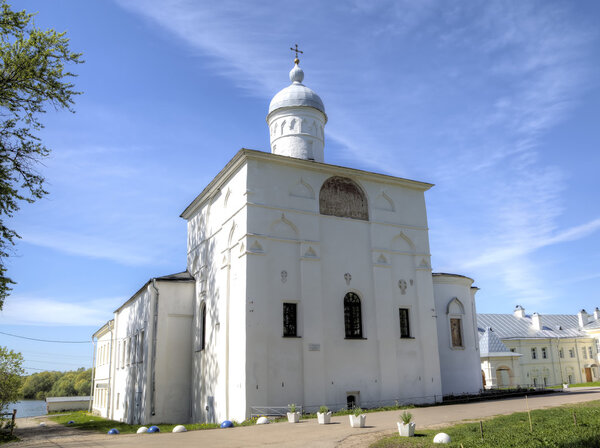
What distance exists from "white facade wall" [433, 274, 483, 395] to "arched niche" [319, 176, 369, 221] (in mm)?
5397

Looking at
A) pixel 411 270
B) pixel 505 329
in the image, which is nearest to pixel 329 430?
pixel 411 270

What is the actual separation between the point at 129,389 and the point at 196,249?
8.25 metres

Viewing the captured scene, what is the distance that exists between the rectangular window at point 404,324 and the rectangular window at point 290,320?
15.9 ft

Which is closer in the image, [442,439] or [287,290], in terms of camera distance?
[442,439]

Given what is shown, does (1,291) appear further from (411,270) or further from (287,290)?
(411,270)

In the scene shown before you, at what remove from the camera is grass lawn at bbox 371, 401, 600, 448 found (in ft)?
28.9

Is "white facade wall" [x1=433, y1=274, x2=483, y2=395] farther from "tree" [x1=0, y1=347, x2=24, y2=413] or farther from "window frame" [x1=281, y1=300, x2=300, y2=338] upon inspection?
"tree" [x1=0, y1=347, x2=24, y2=413]

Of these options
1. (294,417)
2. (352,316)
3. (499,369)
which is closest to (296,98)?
(352,316)

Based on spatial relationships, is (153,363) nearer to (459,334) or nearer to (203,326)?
(203,326)

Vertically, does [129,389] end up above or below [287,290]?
below

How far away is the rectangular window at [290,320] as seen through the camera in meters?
17.6

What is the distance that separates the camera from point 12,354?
59.6 feet

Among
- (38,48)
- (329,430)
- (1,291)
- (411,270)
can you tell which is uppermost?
(38,48)

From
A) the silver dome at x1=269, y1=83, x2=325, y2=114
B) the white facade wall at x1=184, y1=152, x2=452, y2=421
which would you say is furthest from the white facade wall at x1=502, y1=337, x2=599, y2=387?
the silver dome at x1=269, y1=83, x2=325, y2=114
